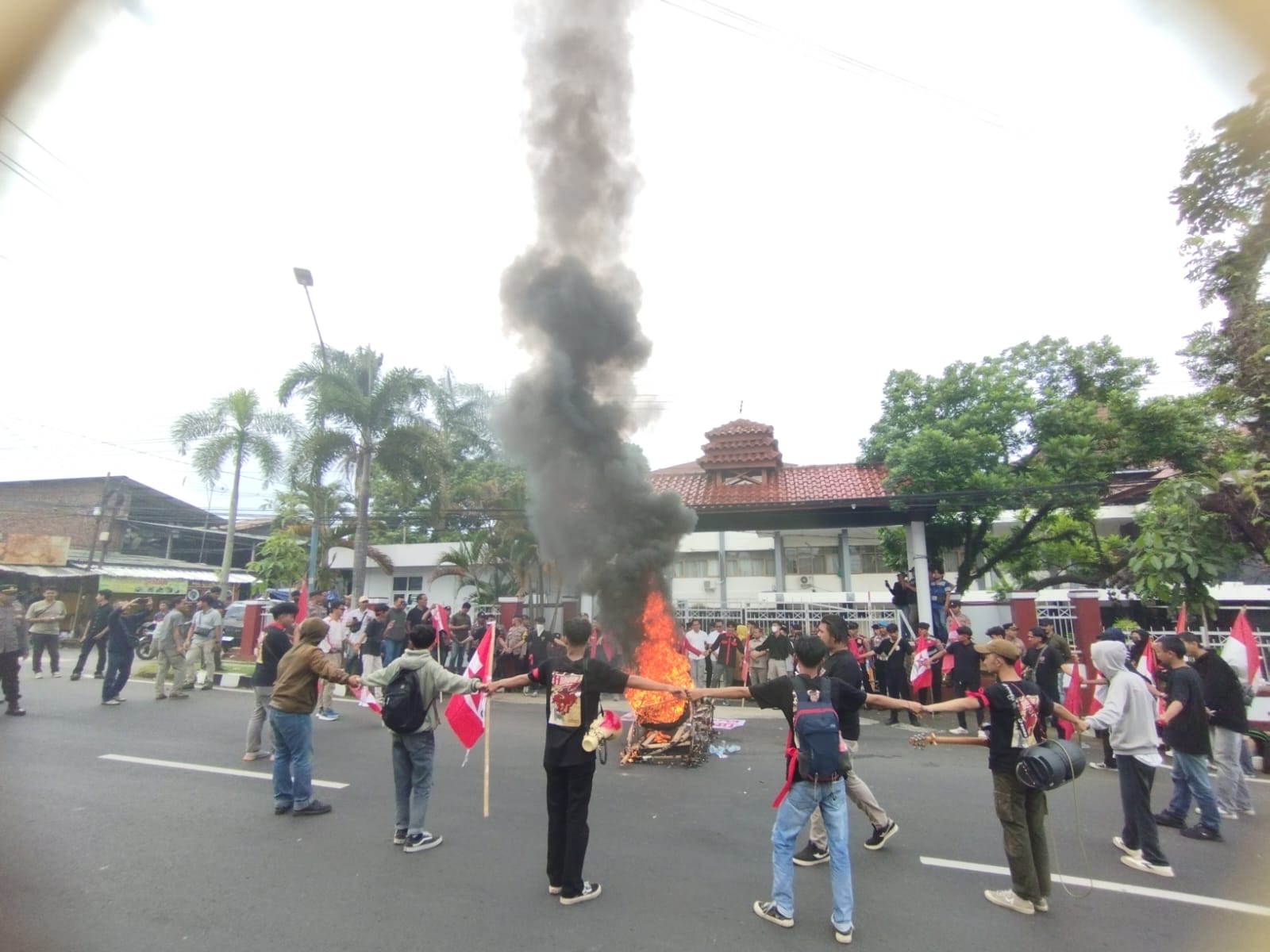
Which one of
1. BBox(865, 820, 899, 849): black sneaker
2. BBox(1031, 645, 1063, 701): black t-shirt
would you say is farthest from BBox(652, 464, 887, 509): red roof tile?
BBox(865, 820, 899, 849): black sneaker

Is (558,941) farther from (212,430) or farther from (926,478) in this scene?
(212,430)

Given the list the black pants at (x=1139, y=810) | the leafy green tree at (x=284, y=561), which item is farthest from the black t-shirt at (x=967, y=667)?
the leafy green tree at (x=284, y=561)

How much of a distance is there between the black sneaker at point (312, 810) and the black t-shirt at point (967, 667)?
833 centimetres

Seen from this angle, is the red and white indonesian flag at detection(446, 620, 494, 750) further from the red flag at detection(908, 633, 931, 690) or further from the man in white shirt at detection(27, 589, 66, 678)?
the man in white shirt at detection(27, 589, 66, 678)

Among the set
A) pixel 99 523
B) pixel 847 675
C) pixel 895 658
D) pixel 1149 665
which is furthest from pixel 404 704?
pixel 99 523

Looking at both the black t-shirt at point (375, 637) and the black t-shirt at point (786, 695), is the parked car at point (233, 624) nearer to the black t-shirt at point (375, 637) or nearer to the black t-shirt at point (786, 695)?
the black t-shirt at point (375, 637)

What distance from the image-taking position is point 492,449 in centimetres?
2659

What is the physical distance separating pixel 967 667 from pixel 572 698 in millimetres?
7694

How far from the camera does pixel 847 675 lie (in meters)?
4.77

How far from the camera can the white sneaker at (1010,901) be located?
3.67m

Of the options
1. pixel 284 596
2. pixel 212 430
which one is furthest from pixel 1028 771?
pixel 212 430

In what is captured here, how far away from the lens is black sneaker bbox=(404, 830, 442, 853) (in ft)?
14.3

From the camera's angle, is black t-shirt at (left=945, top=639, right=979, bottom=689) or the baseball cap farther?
black t-shirt at (left=945, top=639, right=979, bottom=689)

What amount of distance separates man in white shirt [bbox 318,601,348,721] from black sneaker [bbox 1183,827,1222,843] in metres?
9.51
